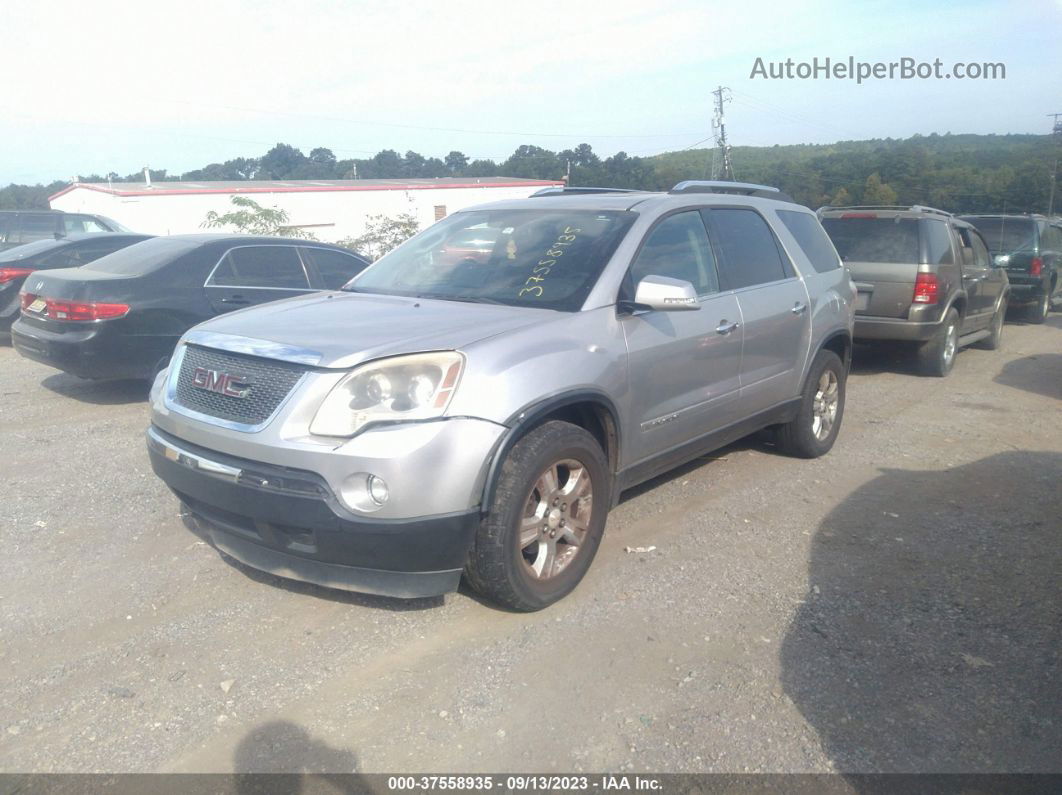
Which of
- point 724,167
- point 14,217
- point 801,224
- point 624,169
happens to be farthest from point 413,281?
point 724,167

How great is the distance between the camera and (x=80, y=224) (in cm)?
1410

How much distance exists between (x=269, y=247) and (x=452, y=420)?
543 centimetres

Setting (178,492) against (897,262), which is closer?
(178,492)

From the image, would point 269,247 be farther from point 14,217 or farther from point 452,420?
point 14,217

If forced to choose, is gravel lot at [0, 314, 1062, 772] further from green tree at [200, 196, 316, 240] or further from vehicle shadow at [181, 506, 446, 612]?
green tree at [200, 196, 316, 240]

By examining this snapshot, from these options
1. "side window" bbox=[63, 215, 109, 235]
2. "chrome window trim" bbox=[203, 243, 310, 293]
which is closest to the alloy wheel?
"chrome window trim" bbox=[203, 243, 310, 293]

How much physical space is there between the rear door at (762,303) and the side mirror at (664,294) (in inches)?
40.4

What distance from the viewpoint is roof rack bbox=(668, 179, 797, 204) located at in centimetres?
566

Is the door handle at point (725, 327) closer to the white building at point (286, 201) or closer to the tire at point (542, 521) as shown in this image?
the tire at point (542, 521)

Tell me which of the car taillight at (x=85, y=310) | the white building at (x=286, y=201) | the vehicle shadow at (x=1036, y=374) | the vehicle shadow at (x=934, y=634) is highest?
the white building at (x=286, y=201)

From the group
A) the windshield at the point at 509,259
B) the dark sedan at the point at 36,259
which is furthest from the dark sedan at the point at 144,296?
the windshield at the point at 509,259

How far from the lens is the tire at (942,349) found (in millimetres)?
9375

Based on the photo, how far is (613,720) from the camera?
3109 mm

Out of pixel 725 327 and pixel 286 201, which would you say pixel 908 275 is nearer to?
pixel 725 327
